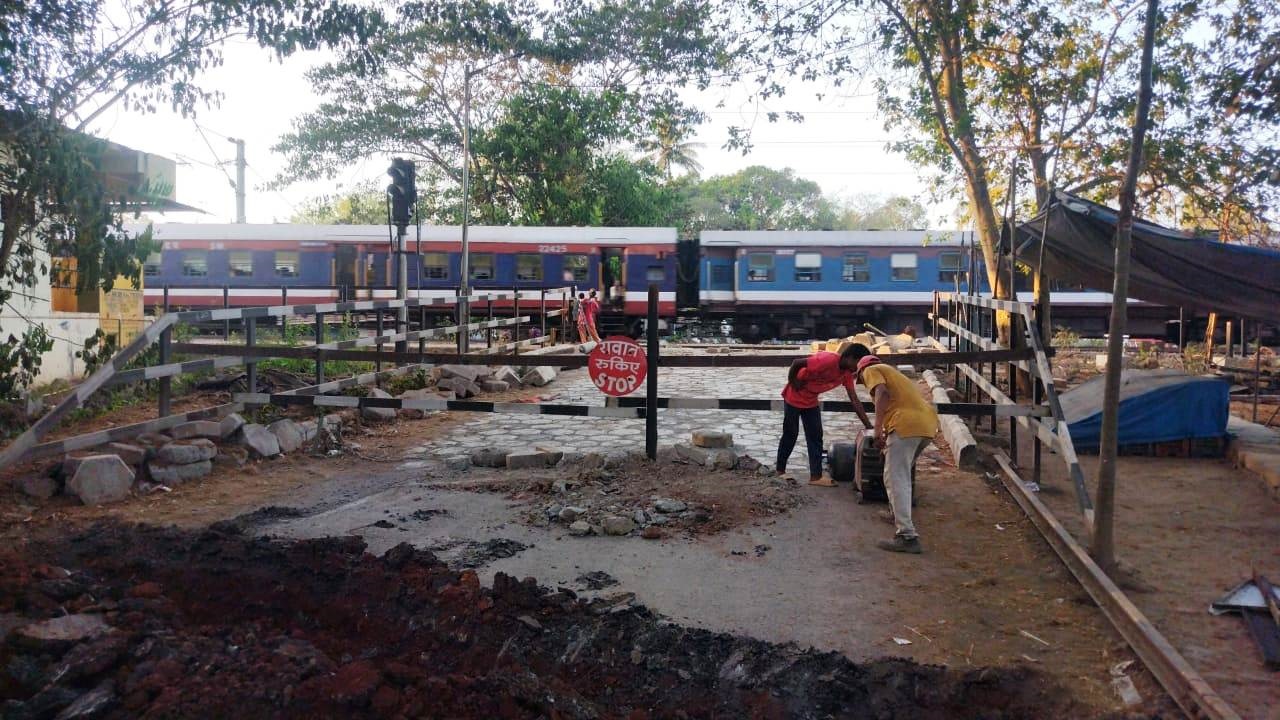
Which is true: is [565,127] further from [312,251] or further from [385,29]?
[385,29]

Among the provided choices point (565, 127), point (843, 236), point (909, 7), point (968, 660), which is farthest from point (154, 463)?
point (565, 127)

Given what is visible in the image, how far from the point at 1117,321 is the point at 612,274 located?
1998 centimetres

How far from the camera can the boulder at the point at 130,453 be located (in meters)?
6.50

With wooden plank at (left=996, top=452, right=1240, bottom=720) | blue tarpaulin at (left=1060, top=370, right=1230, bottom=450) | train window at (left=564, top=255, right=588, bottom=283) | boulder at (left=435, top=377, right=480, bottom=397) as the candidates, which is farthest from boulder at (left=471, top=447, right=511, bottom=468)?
train window at (left=564, top=255, right=588, bottom=283)

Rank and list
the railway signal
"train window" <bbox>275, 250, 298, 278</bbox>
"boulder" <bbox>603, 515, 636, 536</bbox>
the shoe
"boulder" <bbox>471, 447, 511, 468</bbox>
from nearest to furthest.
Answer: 1. the shoe
2. "boulder" <bbox>603, 515, 636, 536</bbox>
3. "boulder" <bbox>471, 447, 511, 468</bbox>
4. the railway signal
5. "train window" <bbox>275, 250, 298, 278</bbox>

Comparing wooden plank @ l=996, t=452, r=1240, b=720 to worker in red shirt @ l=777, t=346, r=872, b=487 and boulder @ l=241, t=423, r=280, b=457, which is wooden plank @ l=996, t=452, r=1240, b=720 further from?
boulder @ l=241, t=423, r=280, b=457

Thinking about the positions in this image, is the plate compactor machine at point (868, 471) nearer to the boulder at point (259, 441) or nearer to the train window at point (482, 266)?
the boulder at point (259, 441)

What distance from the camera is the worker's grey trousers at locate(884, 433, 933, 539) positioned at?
5.48 metres

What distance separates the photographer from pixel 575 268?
2430cm

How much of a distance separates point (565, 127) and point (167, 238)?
1189 centimetres

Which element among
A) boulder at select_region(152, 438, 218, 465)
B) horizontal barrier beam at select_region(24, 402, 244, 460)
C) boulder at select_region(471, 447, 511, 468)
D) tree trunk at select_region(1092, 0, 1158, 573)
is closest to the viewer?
tree trunk at select_region(1092, 0, 1158, 573)

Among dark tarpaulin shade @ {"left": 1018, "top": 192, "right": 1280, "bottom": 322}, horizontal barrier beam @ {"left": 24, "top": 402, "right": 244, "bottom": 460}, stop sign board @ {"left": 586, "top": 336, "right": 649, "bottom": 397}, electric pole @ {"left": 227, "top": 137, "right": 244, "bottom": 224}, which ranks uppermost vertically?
electric pole @ {"left": 227, "top": 137, "right": 244, "bottom": 224}

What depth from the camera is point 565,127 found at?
28422 mm

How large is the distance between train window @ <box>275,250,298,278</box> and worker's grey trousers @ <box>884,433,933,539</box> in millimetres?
21585
